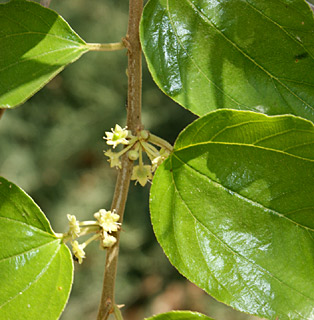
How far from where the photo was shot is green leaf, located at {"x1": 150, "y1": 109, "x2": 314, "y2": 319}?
468mm

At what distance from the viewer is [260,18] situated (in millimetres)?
517

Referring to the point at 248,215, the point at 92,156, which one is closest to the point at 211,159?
the point at 248,215

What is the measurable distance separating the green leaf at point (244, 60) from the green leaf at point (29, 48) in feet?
0.37

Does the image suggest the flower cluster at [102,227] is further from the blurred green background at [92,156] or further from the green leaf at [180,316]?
the blurred green background at [92,156]

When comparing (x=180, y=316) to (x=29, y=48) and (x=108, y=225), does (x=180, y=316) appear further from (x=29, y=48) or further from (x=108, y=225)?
(x=29, y=48)

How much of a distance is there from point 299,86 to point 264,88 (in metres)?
0.04

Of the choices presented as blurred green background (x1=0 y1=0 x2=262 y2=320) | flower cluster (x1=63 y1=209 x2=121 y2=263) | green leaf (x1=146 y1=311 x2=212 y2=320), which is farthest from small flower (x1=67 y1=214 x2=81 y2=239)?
blurred green background (x1=0 y1=0 x2=262 y2=320)

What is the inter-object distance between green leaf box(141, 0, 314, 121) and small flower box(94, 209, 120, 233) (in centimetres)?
15

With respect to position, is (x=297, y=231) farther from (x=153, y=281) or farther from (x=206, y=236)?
(x=153, y=281)

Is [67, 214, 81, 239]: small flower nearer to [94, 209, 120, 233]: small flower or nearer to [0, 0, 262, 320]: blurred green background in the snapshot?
[94, 209, 120, 233]: small flower

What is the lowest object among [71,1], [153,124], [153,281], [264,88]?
[153,281]

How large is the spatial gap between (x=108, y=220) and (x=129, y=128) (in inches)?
4.5

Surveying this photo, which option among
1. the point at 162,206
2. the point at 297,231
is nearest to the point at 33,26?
the point at 162,206

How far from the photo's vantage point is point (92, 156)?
2641 millimetres
